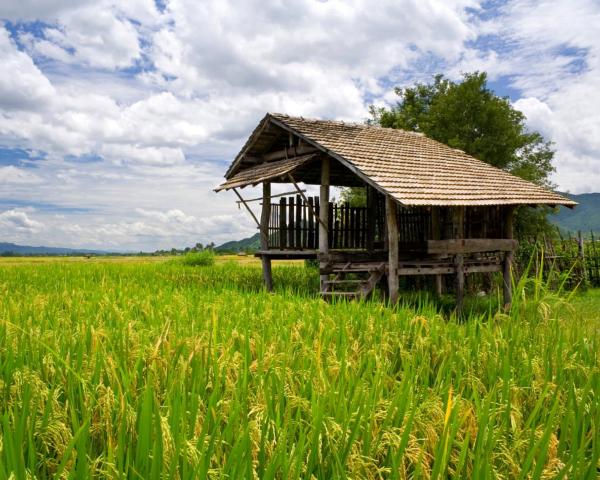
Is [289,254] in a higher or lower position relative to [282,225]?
lower

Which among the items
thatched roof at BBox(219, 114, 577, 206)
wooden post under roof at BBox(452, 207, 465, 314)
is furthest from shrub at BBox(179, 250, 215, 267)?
wooden post under roof at BBox(452, 207, 465, 314)

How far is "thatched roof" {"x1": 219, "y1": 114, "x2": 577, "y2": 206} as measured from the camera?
10.8m

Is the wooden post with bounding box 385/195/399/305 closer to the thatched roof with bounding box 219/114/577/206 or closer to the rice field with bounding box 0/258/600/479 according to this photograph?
the thatched roof with bounding box 219/114/577/206

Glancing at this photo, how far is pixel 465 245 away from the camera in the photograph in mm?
11742

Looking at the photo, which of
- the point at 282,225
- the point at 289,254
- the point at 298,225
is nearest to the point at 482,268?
the point at 298,225

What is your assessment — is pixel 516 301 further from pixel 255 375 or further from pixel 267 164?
pixel 267 164

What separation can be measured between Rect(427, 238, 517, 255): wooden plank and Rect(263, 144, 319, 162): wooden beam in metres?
3.37

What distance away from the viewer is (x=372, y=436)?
8.34 ft

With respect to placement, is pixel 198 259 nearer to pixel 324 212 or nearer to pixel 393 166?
pixel 324 212

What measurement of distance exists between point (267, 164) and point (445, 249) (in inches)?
196

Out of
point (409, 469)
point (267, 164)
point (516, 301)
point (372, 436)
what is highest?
point (267, 164)

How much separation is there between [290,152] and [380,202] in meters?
2.99

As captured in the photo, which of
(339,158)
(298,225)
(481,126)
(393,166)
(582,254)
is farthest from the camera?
(481,126)

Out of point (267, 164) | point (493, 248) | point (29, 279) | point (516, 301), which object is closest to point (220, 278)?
point (267, 164)
